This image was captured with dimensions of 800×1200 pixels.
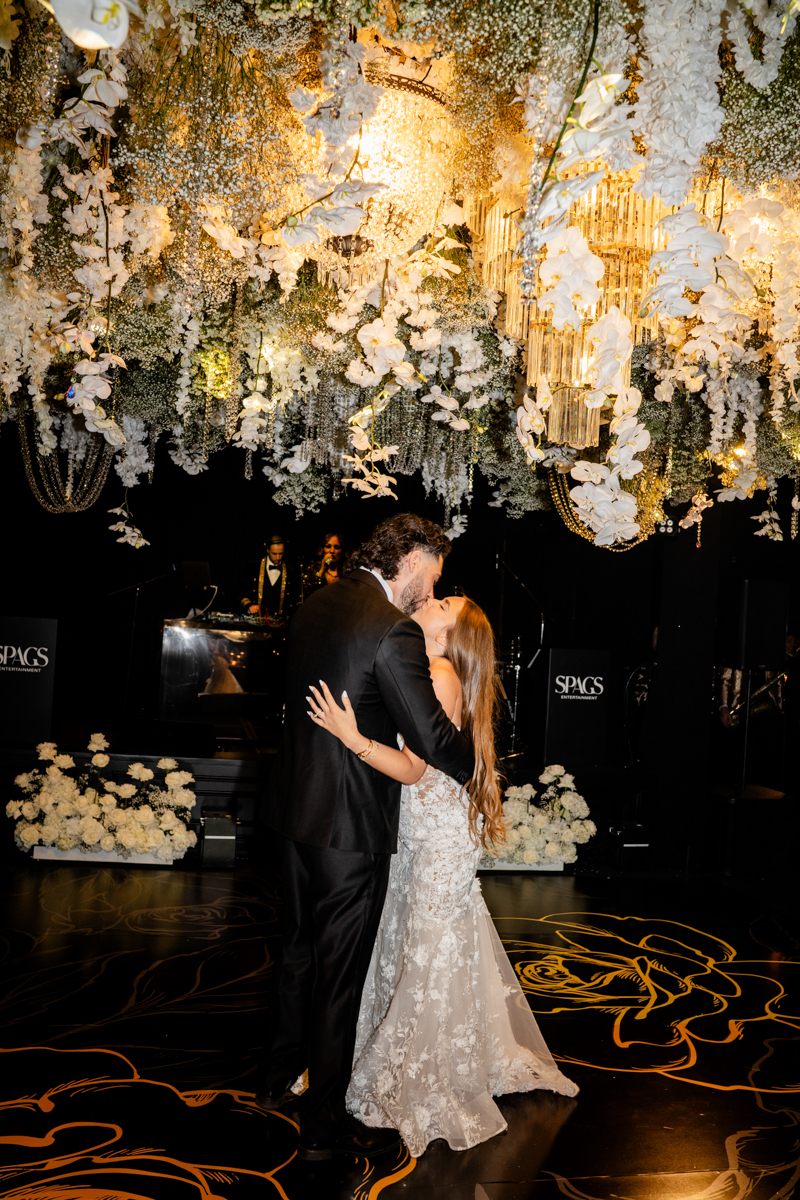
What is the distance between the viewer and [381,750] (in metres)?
2.32

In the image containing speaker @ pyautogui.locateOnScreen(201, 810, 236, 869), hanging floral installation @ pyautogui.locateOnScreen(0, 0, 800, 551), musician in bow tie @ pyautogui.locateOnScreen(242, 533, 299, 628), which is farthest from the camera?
musician in bow tie @ pyautogui.locateOnScreen(242, 533, 299, 628)

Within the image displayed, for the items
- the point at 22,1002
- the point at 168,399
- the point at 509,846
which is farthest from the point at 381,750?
the point at 168,399

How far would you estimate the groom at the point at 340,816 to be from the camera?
2295mm

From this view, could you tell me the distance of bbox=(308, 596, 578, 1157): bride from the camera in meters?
2.46

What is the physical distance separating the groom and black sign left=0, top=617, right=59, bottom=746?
371 cm

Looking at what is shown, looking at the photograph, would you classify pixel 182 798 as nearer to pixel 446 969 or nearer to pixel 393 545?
pixel 446 969

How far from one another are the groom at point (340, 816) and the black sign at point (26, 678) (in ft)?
12.2

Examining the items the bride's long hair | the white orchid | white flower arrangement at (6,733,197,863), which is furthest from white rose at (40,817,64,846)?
the white orchid

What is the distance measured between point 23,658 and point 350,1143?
4140mm

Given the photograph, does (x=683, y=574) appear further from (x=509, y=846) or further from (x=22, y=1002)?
(x=22, y=1002)

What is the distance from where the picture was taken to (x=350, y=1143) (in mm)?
2322

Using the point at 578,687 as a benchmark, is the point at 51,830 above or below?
below

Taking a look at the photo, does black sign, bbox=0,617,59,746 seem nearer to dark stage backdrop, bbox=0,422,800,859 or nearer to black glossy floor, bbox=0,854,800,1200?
black glossy floor, bbox=0,854,800,1200

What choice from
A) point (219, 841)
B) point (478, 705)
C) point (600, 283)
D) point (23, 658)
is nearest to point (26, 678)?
point (23, 658)
